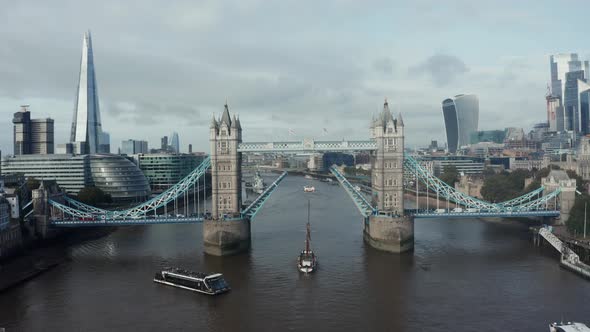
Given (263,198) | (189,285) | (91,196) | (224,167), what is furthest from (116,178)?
(189,285)

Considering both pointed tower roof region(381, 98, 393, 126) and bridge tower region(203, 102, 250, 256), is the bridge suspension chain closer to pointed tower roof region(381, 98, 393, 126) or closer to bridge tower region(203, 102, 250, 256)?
bridge tower region(203, 102, 250, 256)

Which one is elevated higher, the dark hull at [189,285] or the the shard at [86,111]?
the the shard at [86,111]

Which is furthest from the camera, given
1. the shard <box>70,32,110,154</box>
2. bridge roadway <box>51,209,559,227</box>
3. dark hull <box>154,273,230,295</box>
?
the shard <box>70,32,110,154</box>

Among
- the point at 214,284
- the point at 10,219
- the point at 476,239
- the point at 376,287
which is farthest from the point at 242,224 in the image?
the point at 476,239

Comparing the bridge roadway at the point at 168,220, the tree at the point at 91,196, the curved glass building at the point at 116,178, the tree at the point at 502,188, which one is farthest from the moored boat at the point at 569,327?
the curved glass building at the point at 116,178

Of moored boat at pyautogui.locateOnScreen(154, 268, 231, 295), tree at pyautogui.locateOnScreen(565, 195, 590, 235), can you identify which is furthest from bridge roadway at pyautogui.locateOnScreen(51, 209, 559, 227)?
moored boat at pyautogui.locateOnScreen(154, 268, 231, 295)

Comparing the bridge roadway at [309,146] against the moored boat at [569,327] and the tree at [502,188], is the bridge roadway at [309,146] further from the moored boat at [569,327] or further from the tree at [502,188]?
the tree at [502,188]

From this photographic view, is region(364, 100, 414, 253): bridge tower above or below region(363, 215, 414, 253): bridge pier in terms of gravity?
above
